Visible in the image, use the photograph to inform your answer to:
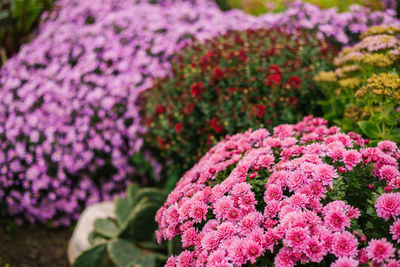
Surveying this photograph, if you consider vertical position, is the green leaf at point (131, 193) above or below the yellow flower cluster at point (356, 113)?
below

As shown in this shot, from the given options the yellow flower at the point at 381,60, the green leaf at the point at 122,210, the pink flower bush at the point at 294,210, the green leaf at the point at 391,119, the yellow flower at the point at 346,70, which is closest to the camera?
the pink flower bush at the point at 294,210

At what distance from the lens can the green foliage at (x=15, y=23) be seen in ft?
19.6

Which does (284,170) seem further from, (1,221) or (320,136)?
Result: (1,221)

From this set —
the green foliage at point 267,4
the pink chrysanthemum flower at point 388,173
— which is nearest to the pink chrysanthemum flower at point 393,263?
the pink chrysanthemum flower at point 388,173

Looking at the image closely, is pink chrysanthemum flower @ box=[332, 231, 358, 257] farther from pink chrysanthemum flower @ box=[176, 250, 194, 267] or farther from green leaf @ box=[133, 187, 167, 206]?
green leaf @ box=[133, 187, 167, 206]

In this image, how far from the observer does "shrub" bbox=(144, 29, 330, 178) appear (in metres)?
3.06

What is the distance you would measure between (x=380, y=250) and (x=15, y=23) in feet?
22.2

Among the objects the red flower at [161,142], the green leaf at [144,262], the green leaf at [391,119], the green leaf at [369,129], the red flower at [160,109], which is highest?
the green leaf at [391,119]

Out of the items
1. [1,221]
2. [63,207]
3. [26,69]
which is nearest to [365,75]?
[63,207]

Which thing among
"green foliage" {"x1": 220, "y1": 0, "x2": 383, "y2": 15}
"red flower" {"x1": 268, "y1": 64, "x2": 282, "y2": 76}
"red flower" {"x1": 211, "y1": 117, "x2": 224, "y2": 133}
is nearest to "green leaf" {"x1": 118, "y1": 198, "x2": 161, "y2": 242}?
"red flower" {"x1": 211, "y1": 117, "x2": 224, "y2": 133}

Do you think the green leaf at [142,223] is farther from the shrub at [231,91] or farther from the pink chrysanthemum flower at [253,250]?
the pink chrysanthemum flower at [253,250]

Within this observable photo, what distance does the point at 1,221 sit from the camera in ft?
12.8

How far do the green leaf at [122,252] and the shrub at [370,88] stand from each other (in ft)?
6.25

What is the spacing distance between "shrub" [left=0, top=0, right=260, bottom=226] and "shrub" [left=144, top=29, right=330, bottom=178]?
1.43 feet
